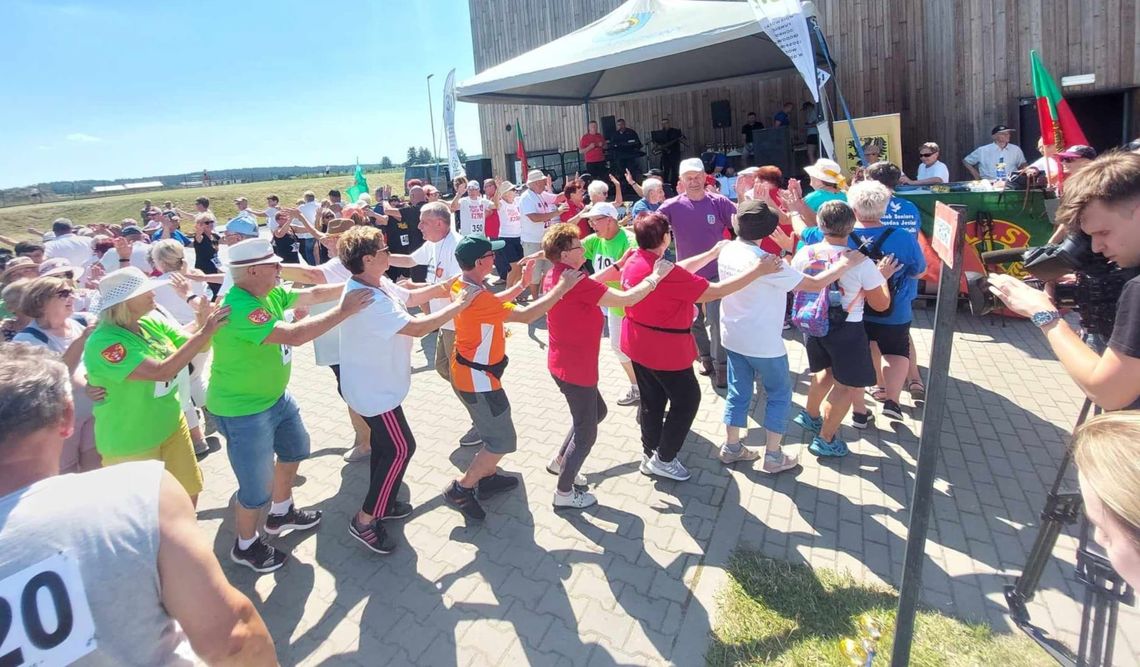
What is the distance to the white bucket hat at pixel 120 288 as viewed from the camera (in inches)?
109

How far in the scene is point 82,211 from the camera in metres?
36.2

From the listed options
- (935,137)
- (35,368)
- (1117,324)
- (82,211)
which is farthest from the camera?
(82,211)

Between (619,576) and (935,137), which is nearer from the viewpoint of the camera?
(619,576)

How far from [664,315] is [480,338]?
1.13m

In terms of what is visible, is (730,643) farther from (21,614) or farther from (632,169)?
(632,169)

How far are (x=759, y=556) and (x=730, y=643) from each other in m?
0.67

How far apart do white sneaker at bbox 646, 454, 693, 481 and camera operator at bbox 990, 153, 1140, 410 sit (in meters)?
2.27

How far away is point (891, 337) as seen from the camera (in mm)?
4348

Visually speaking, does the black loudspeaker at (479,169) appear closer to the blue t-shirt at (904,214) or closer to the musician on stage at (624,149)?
the musician on stage at (624,149)

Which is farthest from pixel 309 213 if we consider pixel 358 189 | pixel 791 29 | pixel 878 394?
pixel 878 394

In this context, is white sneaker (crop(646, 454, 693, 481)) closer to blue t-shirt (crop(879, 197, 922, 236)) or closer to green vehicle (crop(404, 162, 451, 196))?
blue t-shirt (crop(879, 197, 922, 236))

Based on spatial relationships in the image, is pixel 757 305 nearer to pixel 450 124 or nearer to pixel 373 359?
pixel 373 359

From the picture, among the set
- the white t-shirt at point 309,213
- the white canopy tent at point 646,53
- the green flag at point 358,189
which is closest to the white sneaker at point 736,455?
the white canopy tent at point 646,53

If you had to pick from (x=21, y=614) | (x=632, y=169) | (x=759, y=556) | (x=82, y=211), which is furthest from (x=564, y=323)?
(x=82, y=211)
